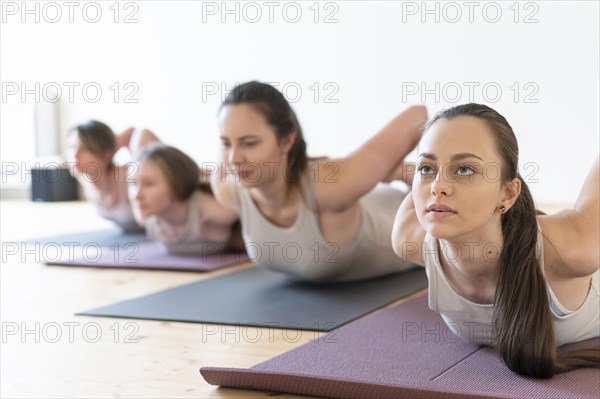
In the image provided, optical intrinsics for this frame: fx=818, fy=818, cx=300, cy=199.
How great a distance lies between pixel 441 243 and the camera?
1.71 metres

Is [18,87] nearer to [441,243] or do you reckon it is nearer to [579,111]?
[579,111]

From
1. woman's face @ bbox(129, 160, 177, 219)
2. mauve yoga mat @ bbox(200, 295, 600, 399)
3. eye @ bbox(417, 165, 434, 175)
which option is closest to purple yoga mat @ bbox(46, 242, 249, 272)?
woman's face @ bbox(129, 160, 177, 219)

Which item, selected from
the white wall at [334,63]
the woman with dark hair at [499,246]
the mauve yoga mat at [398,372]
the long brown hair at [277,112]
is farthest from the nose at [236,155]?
the white wall at [334,63]

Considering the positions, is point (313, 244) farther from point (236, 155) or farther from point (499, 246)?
point (499, 246)

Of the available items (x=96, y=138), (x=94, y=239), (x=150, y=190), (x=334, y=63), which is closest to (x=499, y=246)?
(x=150, y=190)

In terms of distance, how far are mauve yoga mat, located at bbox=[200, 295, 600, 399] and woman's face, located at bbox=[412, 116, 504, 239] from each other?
0.30 metres

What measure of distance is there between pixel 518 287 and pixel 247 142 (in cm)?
108

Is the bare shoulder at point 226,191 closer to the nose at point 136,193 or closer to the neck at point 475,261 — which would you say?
the nose at point 136,193

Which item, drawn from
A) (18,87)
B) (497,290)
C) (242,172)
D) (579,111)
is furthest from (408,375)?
(18,87)

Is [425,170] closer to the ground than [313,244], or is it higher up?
higher up

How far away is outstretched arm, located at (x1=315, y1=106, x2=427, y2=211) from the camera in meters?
2.56

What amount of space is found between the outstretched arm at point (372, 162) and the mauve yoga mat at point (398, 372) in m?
0.60

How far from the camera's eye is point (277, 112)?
8.29 ft

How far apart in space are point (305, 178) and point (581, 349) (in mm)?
1125
